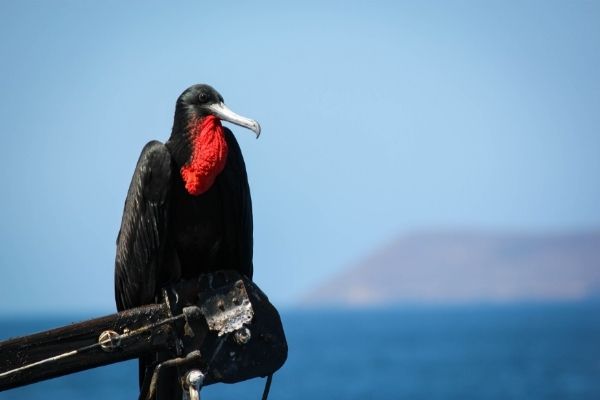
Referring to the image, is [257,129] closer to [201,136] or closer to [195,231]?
[201,136]

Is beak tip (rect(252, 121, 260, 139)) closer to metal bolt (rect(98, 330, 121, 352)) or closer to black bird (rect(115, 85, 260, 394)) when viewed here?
black bird (rect(115, 85, 260, 394))

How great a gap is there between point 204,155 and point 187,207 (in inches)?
13.7

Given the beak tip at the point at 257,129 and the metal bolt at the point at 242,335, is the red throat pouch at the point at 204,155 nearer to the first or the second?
the beak tip at the point at 257,129

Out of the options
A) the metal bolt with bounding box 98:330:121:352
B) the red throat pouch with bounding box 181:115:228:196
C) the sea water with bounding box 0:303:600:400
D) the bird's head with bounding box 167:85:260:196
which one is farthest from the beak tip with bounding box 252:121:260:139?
the sea water with bounding box 0:303:600:400

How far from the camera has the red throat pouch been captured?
5414mm

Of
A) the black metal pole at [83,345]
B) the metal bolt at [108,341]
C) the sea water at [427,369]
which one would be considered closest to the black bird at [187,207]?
the black metal pole at [83,345]

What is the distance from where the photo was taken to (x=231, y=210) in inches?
226

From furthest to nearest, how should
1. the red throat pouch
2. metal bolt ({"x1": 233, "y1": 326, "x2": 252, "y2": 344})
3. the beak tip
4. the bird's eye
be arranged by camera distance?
the bird's eye < the red throat pouch < the beak tip < metal bolt ({"x1": 233, "y1": 326, "x2": 252, "y2": 344})

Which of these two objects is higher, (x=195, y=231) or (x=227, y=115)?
(x=227, y=115)

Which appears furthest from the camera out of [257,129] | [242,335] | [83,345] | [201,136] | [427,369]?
[427,369]

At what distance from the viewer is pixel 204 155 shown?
539cm

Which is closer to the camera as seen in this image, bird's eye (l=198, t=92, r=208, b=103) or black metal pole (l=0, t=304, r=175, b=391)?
black metal pole (l=0, t=304, r=175, b=391)

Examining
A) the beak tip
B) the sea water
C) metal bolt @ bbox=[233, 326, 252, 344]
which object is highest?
the beak tip

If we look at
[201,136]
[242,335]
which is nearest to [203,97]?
[201,136]
